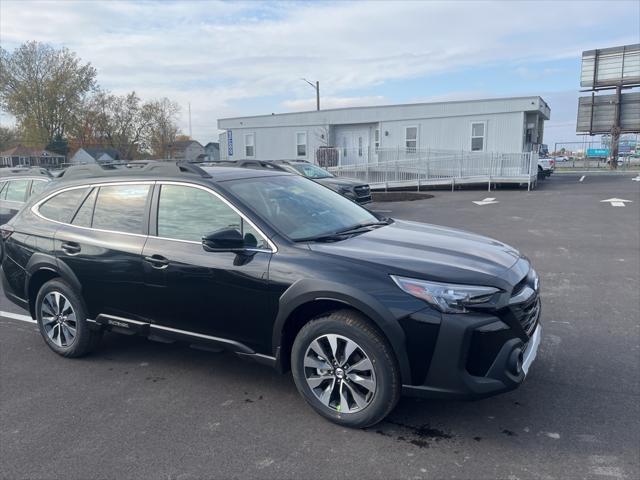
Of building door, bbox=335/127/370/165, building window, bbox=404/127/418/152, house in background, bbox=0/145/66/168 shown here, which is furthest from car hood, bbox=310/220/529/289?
house in background, bbox=0/145/66/168

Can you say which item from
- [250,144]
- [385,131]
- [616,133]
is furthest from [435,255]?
[616,133]

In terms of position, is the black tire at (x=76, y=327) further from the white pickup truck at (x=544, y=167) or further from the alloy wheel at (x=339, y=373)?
the white pickup truck at (x=544, y=167)

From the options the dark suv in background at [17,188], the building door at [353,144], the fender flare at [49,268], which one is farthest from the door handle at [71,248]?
the building door at [353,144]

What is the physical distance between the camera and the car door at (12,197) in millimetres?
8812

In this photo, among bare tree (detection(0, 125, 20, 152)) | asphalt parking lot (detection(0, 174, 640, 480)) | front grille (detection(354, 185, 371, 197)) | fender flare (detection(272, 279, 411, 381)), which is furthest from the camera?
bare tree (detection(0, 125, 20, 152))

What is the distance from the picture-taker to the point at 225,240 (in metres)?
3.53

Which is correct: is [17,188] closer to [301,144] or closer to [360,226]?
[360,226]

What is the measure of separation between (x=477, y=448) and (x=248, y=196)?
2.39 metres

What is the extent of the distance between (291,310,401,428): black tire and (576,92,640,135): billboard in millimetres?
44897

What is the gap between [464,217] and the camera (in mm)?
13531

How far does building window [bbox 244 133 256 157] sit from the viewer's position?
2906 centimetres

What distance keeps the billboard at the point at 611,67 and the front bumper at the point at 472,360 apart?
148 ft

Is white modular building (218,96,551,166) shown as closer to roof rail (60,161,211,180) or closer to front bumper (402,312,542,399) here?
roof rail (60,161,211,180)

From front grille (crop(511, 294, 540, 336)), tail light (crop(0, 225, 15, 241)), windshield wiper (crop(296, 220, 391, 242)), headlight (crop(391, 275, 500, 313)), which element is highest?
windshield wiper (crop(296, 220, 391, 242))
